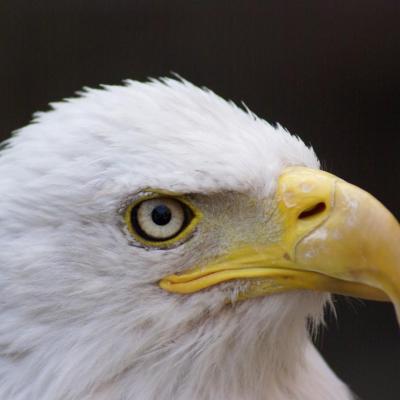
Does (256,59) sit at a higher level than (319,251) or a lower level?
higher

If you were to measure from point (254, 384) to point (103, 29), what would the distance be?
300 centimetres

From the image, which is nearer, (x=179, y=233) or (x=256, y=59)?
(x=179, y=233)

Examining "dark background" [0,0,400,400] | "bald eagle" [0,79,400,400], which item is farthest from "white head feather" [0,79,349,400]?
"dark background" [0,0,400,400]

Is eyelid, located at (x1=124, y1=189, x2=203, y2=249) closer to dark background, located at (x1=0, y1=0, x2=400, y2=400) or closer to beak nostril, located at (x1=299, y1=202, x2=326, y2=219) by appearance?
beak nostril, located at (x1=299, y1=202, x2=326, y2=219)

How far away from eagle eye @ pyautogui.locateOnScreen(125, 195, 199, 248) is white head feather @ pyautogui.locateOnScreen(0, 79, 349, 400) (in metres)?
0.03

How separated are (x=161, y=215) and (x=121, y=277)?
172 millimetres

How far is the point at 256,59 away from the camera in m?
4.88

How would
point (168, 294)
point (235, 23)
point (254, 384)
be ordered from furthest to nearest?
1. point (235, 23)
2. point (254, 384)
3. point (168, 294)

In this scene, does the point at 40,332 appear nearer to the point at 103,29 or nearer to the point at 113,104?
the point at 113,104

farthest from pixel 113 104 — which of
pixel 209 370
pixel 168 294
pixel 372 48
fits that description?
pixel 372 48

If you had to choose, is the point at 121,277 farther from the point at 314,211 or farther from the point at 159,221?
the point at 314,211

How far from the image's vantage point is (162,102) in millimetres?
2266

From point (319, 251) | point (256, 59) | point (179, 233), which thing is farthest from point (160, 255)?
point (256, 59)

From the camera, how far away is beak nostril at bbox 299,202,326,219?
207cm
